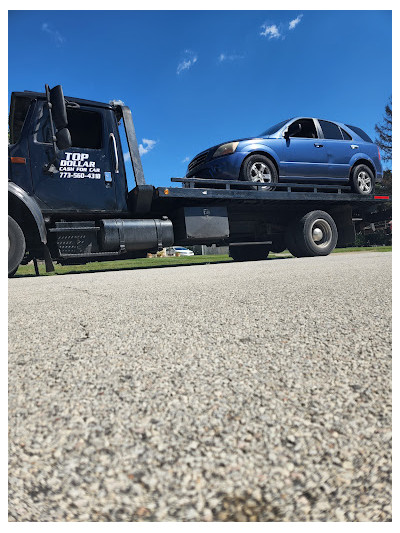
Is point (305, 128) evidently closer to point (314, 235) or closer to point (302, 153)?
point (302, 153)

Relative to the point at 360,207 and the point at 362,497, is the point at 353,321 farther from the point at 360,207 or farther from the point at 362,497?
the point at 360,207

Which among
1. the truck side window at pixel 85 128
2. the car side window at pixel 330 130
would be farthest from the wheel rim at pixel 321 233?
the truck side window at pixel 85 128

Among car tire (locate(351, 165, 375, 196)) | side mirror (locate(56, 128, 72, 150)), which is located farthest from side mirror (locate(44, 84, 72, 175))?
car tire (locate(351, 165, 375, 196))

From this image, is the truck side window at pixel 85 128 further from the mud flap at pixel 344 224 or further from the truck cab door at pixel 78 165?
the mud flap at pixel 344 224

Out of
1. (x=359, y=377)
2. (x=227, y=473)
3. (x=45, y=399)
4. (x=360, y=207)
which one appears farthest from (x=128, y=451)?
(x=360, y=207)

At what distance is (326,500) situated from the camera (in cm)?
70

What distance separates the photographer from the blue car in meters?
6.23

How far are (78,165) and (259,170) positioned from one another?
325 cm

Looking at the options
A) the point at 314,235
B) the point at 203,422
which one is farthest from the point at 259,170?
the point at 203,422

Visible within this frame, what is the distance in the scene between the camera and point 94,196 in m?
5.25

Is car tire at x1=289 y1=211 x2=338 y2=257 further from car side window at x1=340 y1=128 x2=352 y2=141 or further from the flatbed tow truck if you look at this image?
car side window at x1=340 y1=128 x2=352 y2=141

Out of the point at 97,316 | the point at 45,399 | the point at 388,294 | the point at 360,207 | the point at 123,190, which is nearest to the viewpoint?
the point at 45,399

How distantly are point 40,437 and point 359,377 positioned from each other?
99 centimetres

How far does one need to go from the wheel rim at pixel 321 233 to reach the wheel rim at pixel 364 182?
1.09m
